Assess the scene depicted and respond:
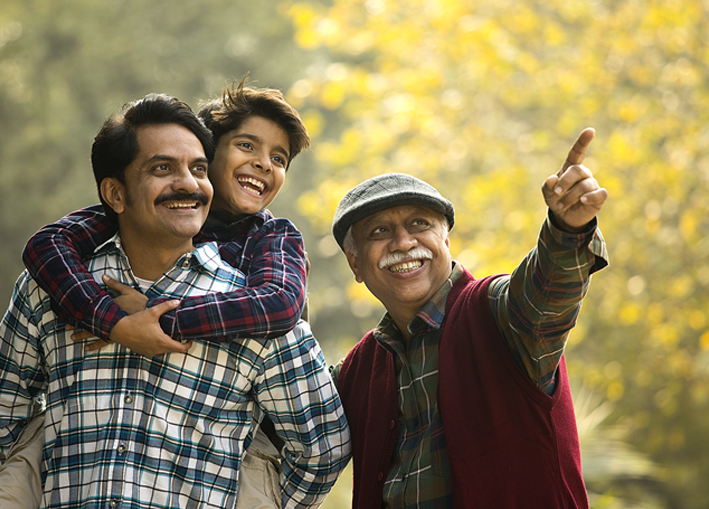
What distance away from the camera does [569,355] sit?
8508 millimetres

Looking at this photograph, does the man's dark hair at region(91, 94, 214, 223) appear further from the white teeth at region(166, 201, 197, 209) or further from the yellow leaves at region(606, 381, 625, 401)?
the yellow leaves at region(606, 381, 625, 401)

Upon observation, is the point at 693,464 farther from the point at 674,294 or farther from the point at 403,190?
the point at 403,190

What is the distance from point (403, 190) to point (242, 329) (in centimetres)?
77

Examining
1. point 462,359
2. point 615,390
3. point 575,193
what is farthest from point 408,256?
point 615,390

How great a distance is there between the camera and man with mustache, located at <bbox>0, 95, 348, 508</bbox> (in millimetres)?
2145

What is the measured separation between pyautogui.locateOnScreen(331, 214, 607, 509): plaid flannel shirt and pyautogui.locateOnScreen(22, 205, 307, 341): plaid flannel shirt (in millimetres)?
465

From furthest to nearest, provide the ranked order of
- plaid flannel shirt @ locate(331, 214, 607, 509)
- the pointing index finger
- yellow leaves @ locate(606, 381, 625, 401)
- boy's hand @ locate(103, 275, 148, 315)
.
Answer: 1. yellow leaves @ locate(606, 381, 625, 401)
2. boy's hand @ locate(103, 275, 148, 315)
3. plaid flannel shirt @ locate(331, 214, 607, 509)
4. the pointing index finger

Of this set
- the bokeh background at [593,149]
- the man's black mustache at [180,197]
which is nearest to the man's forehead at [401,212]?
the man's black mustache at [180,197]

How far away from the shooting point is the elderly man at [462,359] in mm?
1949

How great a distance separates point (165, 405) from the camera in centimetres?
219

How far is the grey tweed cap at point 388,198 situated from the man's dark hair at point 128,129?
25.5 inches

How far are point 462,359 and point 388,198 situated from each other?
24.7 inches

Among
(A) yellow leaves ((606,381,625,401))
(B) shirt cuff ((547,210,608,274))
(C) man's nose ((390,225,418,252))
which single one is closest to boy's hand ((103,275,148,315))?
(C) man's nose ((390,225,418,252))

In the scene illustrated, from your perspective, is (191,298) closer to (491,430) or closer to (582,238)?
(491,430)
